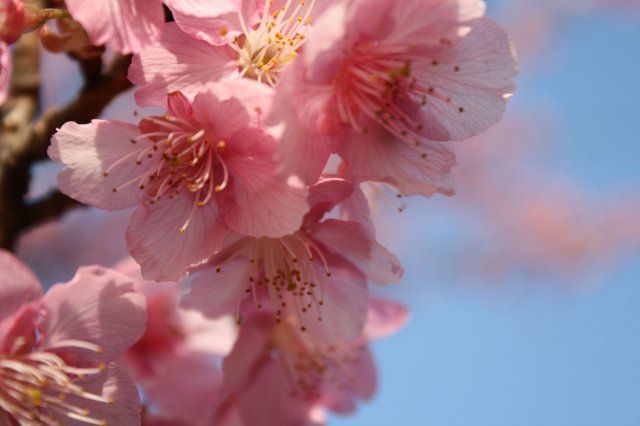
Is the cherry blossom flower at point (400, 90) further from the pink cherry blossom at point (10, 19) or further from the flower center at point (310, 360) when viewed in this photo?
the flower center at point (310, 360)

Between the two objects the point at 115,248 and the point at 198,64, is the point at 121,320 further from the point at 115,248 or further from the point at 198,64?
the point at 115,248

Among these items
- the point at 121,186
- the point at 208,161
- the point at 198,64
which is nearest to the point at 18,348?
the point at 121,186

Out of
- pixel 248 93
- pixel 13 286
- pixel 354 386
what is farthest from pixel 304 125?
pixel 354 386

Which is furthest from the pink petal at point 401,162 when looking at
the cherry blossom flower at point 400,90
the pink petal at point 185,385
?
the pink petal at point 185,385

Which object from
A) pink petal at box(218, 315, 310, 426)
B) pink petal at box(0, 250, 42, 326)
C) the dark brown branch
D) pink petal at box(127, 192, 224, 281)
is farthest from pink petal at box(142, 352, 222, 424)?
pink petal at box(127, 192, 224, 281)

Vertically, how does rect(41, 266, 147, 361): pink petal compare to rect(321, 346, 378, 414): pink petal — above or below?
above

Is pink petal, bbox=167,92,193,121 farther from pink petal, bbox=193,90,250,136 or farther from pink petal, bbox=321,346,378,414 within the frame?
pink petal, bbox=321,346,378,414

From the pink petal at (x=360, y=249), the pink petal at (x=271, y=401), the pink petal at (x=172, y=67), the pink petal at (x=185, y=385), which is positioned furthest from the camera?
the pink petal at (x=185, y=385)

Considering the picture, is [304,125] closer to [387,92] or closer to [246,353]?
[387,92]
